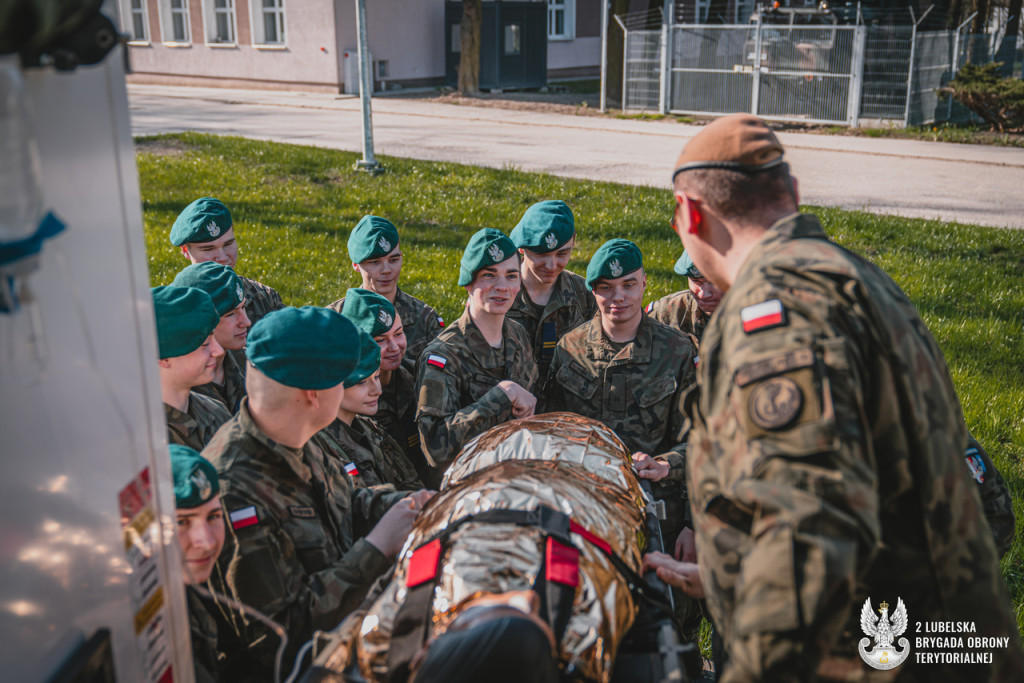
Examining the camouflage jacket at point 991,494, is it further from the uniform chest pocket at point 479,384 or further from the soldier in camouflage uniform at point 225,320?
the soldier in camouflage uniform at point 225,320

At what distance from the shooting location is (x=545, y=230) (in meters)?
5.68

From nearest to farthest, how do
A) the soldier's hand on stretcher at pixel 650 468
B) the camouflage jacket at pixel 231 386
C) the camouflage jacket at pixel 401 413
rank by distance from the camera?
the soldier's hand on stretcher at pixel 650 468 → the camouflage jacket at pixel 231 386 → the camouflage jacket at pixel 401 413

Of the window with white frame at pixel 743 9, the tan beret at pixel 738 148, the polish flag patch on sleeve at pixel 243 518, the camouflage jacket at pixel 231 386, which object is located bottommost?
the camouflage jacket at pixel 231 386

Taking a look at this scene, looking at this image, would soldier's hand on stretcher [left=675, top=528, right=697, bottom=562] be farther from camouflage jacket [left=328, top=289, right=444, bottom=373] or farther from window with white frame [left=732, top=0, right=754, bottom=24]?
window with white frame [left=732, top=0, right=754, bottom=24]

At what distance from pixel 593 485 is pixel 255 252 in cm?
860

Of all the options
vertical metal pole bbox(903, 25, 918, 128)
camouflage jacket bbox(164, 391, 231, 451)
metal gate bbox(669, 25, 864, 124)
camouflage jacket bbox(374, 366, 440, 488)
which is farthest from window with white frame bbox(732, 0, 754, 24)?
camouflage jacket bbox(164, 391, 231, 451)

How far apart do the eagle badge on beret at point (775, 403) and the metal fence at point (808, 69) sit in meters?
18.7

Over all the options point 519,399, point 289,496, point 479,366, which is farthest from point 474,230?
point 289,496

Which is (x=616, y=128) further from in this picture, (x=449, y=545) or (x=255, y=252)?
(x=449, y=545)

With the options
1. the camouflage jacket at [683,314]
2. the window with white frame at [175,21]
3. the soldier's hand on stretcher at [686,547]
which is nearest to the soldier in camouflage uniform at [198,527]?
the soldier's hand on stretcher at [686,547]

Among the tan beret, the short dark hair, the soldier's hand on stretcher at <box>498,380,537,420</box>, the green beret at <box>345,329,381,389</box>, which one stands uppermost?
the tan beret

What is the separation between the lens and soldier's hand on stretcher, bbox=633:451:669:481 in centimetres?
402

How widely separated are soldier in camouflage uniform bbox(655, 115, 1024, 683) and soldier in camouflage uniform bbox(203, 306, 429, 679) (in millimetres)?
1194

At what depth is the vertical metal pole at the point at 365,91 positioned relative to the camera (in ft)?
42.8
